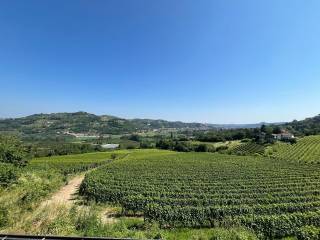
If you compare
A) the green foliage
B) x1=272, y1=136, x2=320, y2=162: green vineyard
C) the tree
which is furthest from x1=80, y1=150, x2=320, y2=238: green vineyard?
x1=272, y1=136, x2=320, y2=162: green vineyard

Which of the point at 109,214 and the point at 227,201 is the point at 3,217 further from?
the point at 227,201

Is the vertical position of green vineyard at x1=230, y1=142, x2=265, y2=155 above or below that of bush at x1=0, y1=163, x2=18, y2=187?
below

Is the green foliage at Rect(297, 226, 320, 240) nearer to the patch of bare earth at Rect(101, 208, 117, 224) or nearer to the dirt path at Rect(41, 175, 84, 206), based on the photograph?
the patch of bare earth at Rect(101, 208, 117, 224)

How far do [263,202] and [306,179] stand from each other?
19749 mm

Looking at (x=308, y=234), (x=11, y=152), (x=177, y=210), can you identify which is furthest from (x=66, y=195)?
(x=308, y=234)

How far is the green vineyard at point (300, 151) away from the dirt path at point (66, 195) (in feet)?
196

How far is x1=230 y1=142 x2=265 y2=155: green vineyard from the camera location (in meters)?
91.7

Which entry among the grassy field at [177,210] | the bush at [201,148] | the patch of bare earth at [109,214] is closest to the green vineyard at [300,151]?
the bush at [201,148]

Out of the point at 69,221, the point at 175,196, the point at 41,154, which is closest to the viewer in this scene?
the point at 69,221

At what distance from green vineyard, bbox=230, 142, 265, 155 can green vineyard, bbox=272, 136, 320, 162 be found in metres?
4.73

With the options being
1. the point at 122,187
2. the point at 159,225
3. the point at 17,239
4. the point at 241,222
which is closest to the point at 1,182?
the point at 122,187

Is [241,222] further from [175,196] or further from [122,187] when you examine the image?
[122,187]

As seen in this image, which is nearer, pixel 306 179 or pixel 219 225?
pixel 219 225

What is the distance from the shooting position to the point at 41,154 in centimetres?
9138
